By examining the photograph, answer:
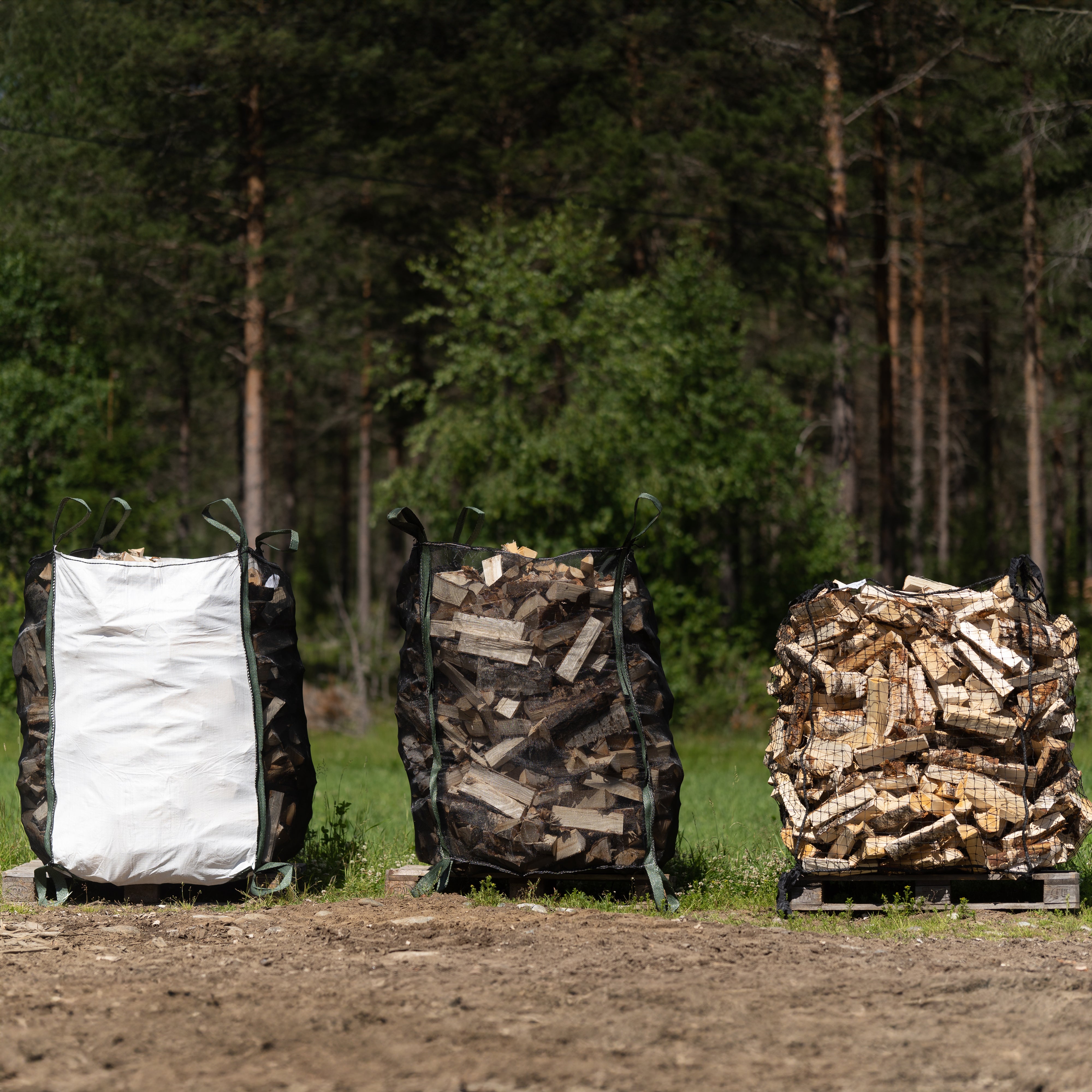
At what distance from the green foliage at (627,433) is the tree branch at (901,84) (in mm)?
3690

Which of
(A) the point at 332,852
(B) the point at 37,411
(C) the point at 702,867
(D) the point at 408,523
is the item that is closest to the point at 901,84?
(B) the point at 37,411

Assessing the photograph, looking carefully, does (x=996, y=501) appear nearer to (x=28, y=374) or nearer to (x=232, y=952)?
(x=28, y=374)

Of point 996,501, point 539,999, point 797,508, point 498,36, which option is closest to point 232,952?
point 539,999

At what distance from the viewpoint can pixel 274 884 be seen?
6141 millimetres

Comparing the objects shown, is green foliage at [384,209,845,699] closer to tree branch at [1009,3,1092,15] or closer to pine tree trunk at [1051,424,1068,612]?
tree branch at [1009,3,1092,15]

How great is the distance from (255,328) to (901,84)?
10.8 metres

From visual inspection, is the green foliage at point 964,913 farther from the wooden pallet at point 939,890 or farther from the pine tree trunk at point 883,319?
the pine tree trunk at point 883,319

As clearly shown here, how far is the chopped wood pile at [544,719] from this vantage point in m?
5.91

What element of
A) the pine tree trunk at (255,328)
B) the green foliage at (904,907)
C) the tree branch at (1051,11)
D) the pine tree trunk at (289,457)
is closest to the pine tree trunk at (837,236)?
the tree branch at (1051,11)

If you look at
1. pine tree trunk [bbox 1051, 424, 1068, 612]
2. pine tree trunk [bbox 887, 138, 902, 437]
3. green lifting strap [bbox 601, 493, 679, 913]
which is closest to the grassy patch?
green lifting strap [bbox 601, 493, 679, 913]

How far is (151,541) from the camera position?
67.6ft

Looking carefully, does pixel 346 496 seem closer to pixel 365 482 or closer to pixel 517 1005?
pixel 365 482

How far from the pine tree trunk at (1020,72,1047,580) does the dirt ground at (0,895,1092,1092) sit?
18.1m

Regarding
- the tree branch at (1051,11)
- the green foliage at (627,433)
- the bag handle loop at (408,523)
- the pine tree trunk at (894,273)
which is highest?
the tree branch at (1051,11)
